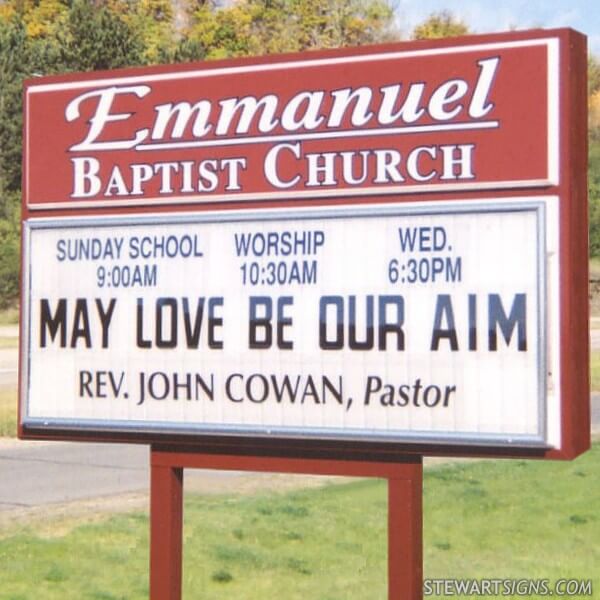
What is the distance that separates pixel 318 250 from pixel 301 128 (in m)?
0.72

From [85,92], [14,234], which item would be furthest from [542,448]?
[14,234]

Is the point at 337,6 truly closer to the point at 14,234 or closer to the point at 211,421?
the point at 14,234

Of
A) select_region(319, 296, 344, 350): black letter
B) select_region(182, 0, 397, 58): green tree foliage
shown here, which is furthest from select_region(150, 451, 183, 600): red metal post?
select_region(182, 0, 397, 58): green tree foliage

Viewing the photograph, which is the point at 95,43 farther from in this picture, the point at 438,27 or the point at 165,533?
the point at 165,533

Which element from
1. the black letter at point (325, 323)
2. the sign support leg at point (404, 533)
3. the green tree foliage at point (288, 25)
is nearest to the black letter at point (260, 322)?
the black letter at point (325, 323)

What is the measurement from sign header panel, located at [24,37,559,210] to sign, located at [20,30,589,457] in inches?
0.5

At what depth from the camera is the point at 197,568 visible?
38.0ft

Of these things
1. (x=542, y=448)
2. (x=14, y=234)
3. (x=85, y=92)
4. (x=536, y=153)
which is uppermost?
(x=14, y=234)

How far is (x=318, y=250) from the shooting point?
28.2 ft

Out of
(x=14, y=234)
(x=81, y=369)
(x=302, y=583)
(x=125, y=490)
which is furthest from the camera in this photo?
(x=14, y=234)

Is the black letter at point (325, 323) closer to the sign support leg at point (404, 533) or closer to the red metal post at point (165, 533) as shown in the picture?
the sign support leg at point (404, 533)

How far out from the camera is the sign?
8031mm

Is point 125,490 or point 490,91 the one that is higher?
point 490,91

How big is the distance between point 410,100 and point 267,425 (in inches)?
80.7
